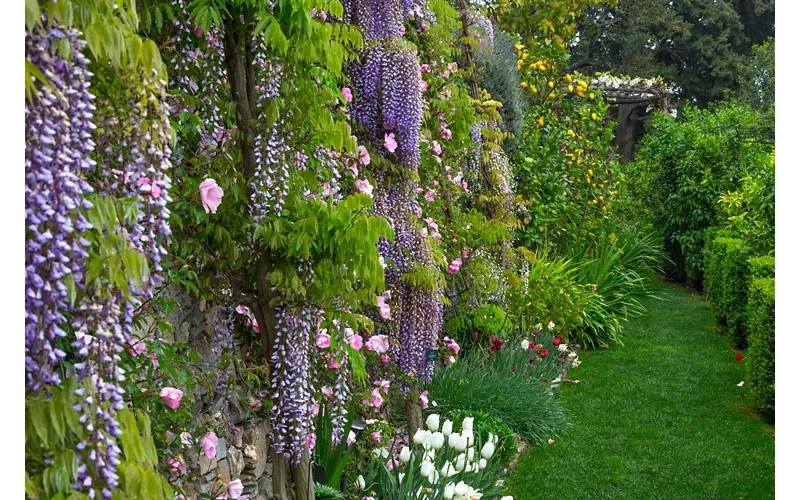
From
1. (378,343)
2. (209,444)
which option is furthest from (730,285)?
(209,444)

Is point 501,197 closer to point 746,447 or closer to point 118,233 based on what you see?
point 746,447

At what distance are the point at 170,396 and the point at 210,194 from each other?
605 mm

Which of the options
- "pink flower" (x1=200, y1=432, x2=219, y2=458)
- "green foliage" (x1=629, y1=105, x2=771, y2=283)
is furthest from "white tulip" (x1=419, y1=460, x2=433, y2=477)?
"green foliage" (x1=629, y1=105, x2=771, y2=283)

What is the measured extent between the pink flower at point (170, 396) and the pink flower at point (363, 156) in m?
→ 1.81

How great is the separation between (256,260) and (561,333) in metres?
5.33

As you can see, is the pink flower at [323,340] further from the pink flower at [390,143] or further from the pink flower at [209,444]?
the pink flower at [390,143]

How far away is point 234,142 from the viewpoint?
2965 millimetres

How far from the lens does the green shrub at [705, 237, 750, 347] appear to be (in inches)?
309

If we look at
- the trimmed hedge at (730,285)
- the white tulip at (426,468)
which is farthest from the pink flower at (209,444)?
the trimmed hedge at (730,285)

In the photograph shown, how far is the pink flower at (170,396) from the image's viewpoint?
2.34 meters

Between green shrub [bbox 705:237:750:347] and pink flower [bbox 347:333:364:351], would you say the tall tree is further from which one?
pink flower [bbox 347:333:364:351]

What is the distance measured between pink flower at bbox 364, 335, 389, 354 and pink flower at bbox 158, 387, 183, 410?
1634 millimetres

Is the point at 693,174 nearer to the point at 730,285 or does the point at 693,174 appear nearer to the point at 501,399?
the point at 730,285

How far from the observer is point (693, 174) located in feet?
38.5
